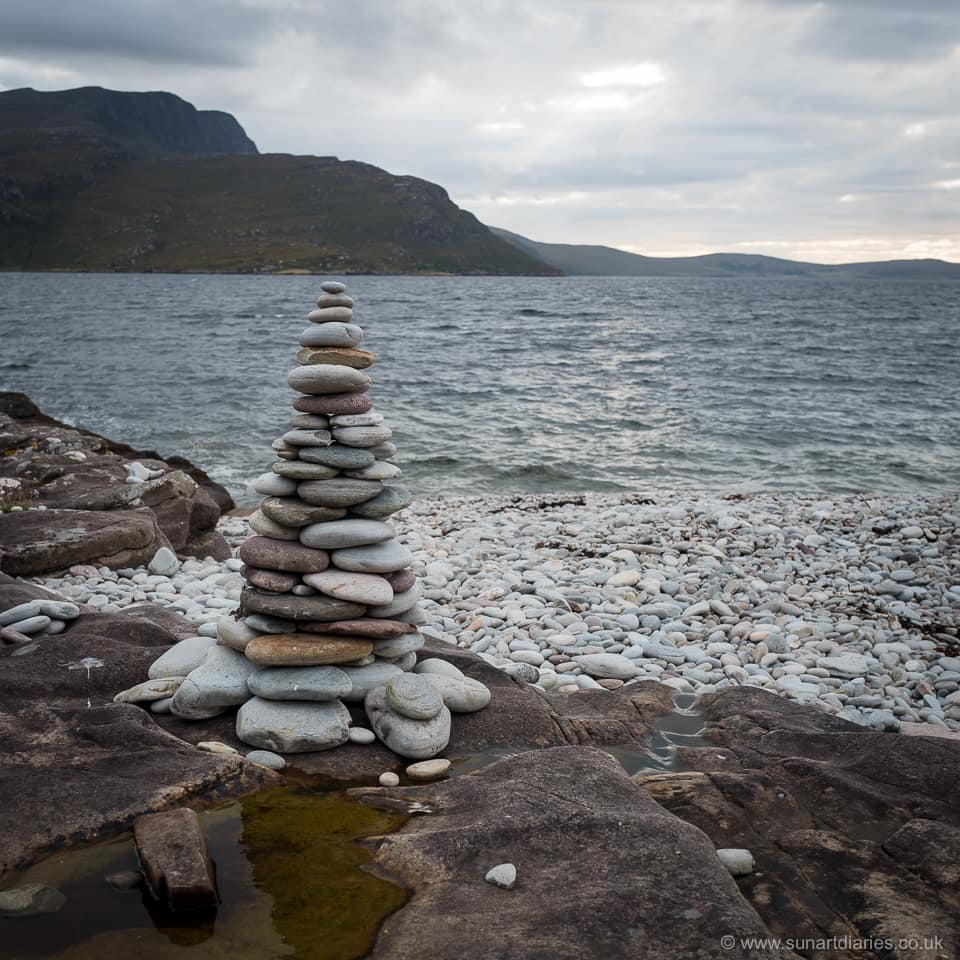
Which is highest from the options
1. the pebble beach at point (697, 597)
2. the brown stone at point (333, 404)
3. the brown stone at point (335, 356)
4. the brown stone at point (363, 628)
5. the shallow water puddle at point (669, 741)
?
the brown stone at point (335, 356)

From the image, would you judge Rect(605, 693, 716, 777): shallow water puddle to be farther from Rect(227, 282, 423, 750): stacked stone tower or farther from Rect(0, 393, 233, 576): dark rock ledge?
Rect(0, 393, 233, 576): dark rock ledge

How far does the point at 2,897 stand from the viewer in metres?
3.63

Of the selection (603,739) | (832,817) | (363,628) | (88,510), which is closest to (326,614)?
(363,628)

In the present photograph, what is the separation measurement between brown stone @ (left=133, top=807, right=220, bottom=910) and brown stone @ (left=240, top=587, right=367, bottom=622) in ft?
6.16

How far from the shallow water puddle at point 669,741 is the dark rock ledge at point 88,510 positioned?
715cm

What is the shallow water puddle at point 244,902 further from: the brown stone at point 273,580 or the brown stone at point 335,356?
the brown stone at point 335,356

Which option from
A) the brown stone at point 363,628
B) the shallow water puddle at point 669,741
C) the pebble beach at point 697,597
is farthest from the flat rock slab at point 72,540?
the shallow water puddle at point 669,741

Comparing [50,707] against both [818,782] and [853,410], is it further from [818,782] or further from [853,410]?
[853,410]

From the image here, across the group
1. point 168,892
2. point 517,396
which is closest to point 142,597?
point 168,892

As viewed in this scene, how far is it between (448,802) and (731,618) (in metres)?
5.57

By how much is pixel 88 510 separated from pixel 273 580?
646cm

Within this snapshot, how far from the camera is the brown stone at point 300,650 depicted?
5781 millimetres

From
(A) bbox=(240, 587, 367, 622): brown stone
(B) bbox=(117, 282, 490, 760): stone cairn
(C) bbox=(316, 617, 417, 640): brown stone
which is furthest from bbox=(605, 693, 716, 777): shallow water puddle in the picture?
(A) bbox=(240, 587, 367, 622): brown stone

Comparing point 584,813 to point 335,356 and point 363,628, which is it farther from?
point 335,356
